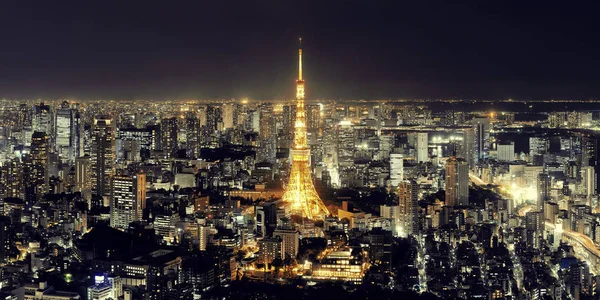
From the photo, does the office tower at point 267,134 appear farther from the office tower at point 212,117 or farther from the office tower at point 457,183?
the office tower at point 457,183

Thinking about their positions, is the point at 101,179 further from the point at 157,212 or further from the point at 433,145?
the point at 433,145

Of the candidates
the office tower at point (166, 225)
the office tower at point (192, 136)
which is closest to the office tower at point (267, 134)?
the office tower at point (192, 136)

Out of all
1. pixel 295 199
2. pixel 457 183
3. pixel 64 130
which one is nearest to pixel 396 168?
pixel 457 183

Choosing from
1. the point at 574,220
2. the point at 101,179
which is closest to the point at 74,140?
the point at 101,179

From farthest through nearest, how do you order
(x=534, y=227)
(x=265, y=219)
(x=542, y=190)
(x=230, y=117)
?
(x=230, y=117) < (x=542, y=190) < (x=534, y=227) < (x=265, y=219)

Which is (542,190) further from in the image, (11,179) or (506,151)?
(11,179)

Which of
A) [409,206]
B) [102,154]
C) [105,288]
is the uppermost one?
[102,154]
